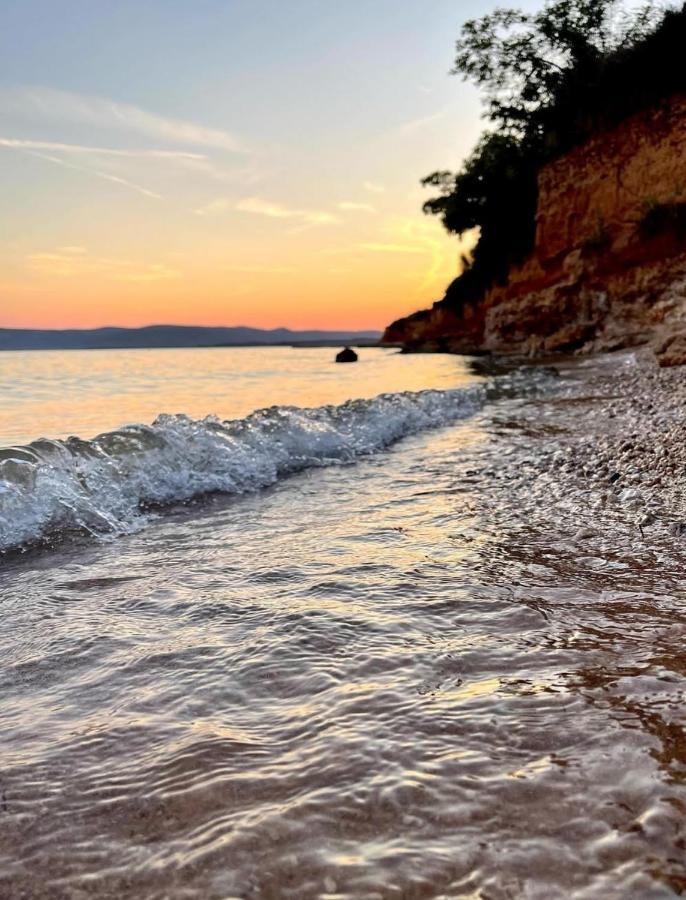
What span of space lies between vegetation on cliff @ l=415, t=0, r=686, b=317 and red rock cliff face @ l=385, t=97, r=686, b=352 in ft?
3.68

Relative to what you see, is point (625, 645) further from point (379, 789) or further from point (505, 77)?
point (505, 77)

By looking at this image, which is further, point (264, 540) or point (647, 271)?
point (647, 271)

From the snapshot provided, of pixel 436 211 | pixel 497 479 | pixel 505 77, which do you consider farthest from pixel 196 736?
pixel 436 211

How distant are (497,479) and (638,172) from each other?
20002 millimetres

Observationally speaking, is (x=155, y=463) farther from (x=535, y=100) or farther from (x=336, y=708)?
(x=535, y=100)

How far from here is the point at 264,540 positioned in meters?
3.45

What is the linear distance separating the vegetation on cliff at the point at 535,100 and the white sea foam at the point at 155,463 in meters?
18.8

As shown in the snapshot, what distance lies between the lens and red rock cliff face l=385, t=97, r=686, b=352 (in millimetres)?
19359

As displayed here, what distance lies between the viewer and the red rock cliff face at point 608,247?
63.5 ft

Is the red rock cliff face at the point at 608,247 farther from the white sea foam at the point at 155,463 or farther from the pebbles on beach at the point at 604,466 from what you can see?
the white sea foam at the point at 155,463

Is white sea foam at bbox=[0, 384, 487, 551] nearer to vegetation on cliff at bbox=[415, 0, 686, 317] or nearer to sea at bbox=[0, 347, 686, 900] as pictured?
sea at bbox=[0, 347, 686, 900]

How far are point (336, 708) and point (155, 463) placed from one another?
3.85 meters

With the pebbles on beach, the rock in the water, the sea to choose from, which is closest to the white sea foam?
the sea

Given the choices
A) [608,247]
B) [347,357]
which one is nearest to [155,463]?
[608,247]
